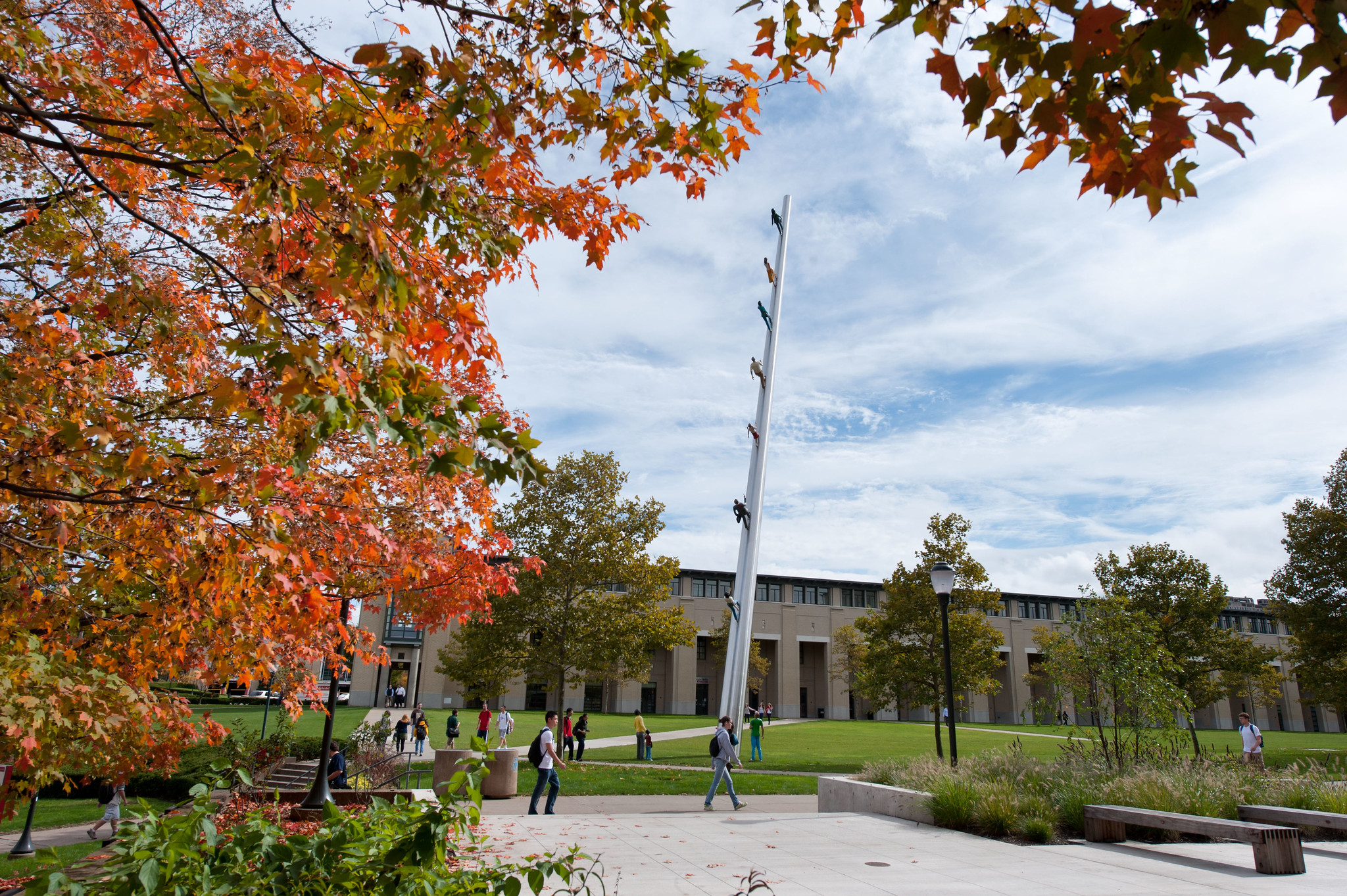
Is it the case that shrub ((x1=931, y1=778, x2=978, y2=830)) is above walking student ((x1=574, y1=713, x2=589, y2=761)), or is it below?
above

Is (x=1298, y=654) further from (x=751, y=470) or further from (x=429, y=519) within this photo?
(x=429, y=519)

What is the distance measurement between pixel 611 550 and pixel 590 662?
170 inches

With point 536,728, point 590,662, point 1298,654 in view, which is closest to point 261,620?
point 590,662

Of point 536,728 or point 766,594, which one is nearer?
point 536,728

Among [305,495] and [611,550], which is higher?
[611,550]

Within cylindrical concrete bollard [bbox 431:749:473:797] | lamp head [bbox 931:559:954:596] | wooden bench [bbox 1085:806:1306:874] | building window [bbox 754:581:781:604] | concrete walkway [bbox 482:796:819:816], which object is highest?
building window [bbox 754:581:781:604]

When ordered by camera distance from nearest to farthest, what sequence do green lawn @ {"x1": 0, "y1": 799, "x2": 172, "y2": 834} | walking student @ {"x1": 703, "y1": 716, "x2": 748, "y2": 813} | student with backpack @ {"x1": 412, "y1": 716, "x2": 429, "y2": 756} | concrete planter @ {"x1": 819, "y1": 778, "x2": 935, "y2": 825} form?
1. concrete planter @ {"x1": 819, "y1": 778, "x2": 935, "y2": 825}
2. walking student @ {"x1": 703, "y1": 716, "x2": 748, "y2": 813}
3. green lawn @ {"x1": 0, "y1": 799, "x2": 172, "y2": 834}
4. student with backpack @ {"x1": 412, "y1": 716, "x2": 429, "y2": 756}

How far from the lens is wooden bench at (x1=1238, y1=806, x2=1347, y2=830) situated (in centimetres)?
916

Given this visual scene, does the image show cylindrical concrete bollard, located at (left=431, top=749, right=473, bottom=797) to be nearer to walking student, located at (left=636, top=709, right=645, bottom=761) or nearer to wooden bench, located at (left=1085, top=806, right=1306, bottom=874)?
walking student, located at (left=636, top=709, right=645, bottom=761)

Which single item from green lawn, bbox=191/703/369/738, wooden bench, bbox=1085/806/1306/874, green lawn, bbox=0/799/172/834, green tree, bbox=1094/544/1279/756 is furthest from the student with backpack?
green tree, bbox=1094/544/1279/756

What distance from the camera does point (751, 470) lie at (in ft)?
60.2

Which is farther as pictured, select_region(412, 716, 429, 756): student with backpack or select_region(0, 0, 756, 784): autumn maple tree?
select_region(412, 716, 429, 756): student with backpack

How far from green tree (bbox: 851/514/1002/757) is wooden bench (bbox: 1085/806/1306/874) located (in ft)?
62.0

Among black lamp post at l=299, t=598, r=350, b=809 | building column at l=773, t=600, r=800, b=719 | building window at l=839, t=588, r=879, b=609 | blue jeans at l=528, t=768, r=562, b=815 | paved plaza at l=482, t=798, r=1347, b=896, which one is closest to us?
paved plaza at l=482, t=798, r=1347, b=896
